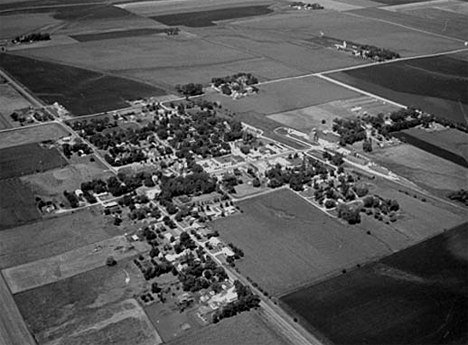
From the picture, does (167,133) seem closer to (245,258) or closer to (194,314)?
(245,258)

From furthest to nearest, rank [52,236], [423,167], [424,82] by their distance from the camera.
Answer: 1. [424,82]
2. [423,167]
3. [52,236]

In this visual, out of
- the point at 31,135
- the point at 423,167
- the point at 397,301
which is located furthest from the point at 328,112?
the point at 397,301

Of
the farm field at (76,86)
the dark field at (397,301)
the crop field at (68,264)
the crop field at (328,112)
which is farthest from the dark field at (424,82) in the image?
the crop field at (68,264)

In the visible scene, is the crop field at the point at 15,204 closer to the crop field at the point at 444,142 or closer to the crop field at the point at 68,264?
the crop field at the point at 68,264

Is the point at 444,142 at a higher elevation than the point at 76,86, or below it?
higher

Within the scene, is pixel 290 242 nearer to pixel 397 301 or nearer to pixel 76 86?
pixel 397 301

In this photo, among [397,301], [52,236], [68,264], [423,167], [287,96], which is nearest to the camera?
[397,301]
